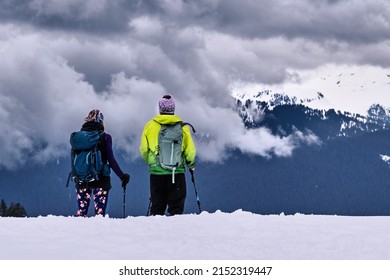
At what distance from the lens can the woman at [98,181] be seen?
13.9 meters

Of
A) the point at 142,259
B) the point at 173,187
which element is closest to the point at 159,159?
the point at 173,187

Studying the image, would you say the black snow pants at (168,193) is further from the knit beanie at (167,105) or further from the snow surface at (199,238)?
the snow surface at (199,238)

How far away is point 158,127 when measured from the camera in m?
13.7

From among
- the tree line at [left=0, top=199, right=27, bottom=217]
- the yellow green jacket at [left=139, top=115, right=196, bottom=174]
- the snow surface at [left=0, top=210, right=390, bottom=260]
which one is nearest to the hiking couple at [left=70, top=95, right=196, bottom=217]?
the yellow green jacket at [left=139, top=115, right=196, bottom=174]

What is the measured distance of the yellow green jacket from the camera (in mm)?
13586

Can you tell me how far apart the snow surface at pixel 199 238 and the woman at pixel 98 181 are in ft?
6.43

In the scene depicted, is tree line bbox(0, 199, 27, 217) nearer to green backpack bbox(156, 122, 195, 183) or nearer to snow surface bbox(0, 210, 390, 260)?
green backpack bbox(156, 122, 195, 183)

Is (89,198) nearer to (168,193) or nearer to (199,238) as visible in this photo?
(168,193)

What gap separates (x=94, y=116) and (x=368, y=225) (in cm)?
634

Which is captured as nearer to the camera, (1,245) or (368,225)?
(1,245)

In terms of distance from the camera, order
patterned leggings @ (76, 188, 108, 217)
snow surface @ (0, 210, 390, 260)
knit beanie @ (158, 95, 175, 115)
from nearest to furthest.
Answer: snow surface @ (0, 210, 390, 260) → knit beanie @ (158, 95, 175, 115) → patterned leggings @ (76, 188, 108, 217)

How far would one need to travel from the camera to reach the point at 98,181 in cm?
1398
